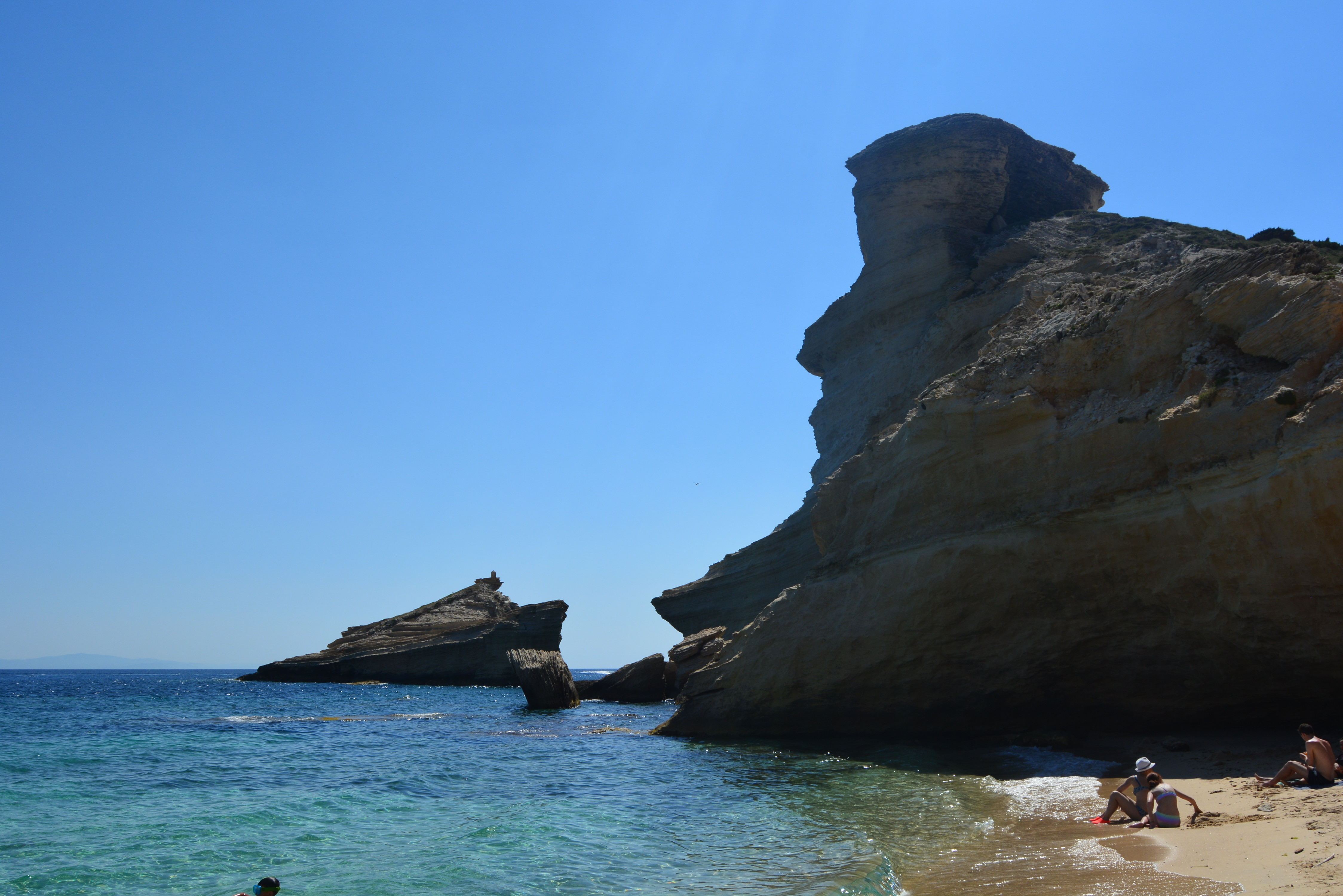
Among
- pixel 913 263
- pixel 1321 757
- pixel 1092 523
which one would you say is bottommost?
pixel 1321 757

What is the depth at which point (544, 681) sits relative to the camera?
33.9 m

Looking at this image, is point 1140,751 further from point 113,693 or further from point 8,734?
point 113,693

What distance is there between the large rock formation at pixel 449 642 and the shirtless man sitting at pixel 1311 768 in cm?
4545

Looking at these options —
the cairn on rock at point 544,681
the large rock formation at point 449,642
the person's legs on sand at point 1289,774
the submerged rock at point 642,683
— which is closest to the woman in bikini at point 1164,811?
the person's legs on sand at point 1289,774

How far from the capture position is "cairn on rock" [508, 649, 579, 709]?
111ft

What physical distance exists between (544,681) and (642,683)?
6305mm

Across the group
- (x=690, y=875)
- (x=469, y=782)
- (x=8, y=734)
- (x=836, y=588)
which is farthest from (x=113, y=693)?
(x=690, y=875)

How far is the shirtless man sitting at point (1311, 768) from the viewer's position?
32.8 feet

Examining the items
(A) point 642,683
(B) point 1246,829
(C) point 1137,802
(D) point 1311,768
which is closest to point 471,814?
(C) point 1137,802

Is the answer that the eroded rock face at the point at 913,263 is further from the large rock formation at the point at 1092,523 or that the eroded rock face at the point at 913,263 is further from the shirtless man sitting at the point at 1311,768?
the shirtless man sitting at the point at 1311,768

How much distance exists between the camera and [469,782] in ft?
52.0

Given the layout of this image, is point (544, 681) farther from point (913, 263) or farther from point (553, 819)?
point (553, 819)

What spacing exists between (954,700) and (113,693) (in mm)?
52488

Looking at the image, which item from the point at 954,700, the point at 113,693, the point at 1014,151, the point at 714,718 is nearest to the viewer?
the point at 954,700
